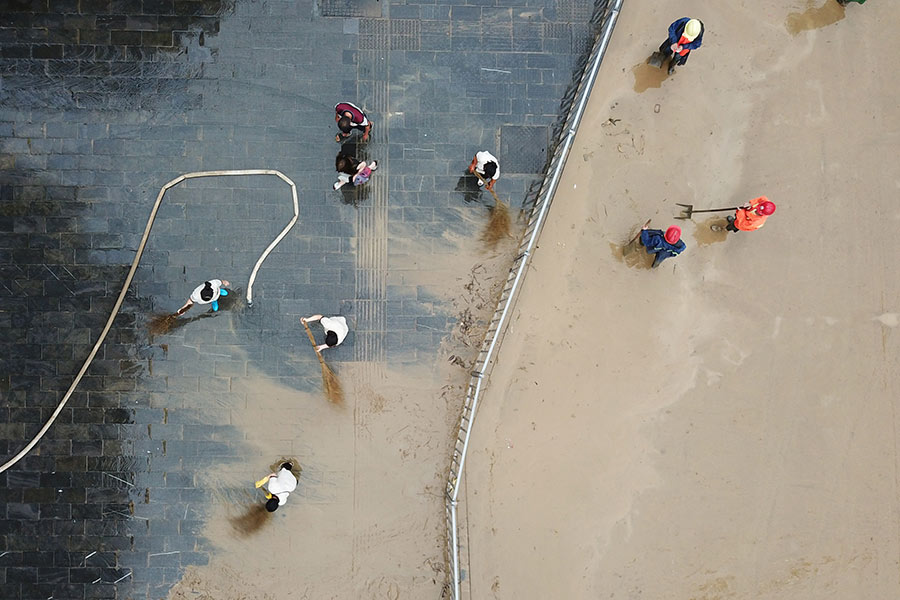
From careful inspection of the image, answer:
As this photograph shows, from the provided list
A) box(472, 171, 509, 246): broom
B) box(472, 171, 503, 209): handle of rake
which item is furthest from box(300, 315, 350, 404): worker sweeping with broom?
box(472, 171, 503, 209): handle of rake

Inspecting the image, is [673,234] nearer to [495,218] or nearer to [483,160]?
[495,218]

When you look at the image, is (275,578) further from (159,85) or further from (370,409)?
(159,85)

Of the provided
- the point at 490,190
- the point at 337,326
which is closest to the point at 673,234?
the point at 490,190

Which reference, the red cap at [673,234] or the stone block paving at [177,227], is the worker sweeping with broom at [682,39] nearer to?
the stone block paving at [177,227]

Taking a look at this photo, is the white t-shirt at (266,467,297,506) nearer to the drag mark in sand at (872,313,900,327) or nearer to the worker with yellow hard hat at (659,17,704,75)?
the worker with yellow hard hat at (659,17,704,75)

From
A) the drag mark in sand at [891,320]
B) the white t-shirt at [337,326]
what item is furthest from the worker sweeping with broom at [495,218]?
the drag mark in sand at [891,320]
